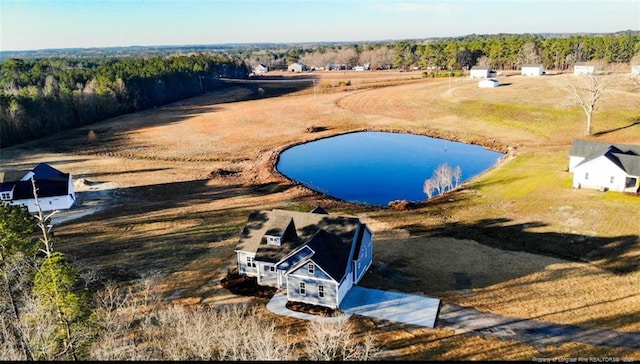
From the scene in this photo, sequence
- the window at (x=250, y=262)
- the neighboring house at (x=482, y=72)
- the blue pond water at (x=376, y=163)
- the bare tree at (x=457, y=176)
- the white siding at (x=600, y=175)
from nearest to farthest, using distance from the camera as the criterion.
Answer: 1. the window at (x=250, y=262)
2. the white siding at (x=600, y=175)
3. the bare tree at (x=457, y=176)
4. the blue pond water at (x=376, y=163)
5. the neighboring house at (x=482, y=72)

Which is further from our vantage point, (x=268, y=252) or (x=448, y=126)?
(x=448, y=126)

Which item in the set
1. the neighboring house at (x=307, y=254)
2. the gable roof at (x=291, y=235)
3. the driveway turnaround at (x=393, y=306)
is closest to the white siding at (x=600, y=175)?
the neighboring house at (x=307, y=254)

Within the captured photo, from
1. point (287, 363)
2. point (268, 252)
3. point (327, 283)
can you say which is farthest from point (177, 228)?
point (287, 363)

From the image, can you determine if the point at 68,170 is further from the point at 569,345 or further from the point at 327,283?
the point at 569,345

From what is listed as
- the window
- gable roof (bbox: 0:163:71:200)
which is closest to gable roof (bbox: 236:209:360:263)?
the window

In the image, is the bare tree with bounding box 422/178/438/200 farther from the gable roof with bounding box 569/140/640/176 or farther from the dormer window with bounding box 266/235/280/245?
the dormer window with bounding box 266/235/280/245

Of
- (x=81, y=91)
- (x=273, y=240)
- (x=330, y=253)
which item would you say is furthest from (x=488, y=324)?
(x=81, y=91)

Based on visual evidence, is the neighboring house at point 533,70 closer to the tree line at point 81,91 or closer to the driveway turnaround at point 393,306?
the tree line at point 81,91
